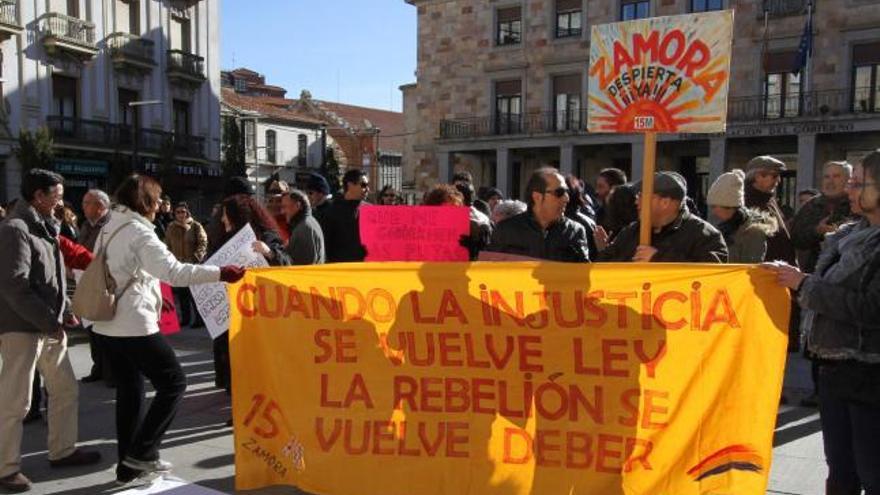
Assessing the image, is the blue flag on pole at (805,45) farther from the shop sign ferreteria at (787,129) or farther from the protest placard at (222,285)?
the protest placard at (222,285)

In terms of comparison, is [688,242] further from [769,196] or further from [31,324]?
[31,324]

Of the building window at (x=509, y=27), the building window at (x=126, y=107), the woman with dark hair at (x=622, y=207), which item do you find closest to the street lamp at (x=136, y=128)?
the building window at (x=126, y=107)

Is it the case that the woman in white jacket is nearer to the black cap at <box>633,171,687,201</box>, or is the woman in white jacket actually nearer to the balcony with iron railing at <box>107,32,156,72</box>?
the black cap at <box>633,171,687,201</box>

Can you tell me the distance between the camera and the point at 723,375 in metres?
3.40

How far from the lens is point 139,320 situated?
4.06m

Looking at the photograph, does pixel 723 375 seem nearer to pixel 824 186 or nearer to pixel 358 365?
pixel 358 365

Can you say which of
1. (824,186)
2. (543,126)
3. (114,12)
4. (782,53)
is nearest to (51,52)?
(114,12)

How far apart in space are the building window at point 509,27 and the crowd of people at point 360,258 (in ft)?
85.8

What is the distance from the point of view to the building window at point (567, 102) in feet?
96.5

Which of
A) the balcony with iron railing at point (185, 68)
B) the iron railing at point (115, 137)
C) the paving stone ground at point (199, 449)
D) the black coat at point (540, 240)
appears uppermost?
the balcony with iron railing at point (185, 68)

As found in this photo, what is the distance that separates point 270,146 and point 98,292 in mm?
42188

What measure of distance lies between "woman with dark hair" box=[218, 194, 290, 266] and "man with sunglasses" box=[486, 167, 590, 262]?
1.57 m

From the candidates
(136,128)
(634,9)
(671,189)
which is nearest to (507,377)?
(671,189)

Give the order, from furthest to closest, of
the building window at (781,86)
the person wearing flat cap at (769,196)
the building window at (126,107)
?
1. the building window at (126,107)
2. the building window at (781,86)
3. the person wearing flat cap at (769,196)
